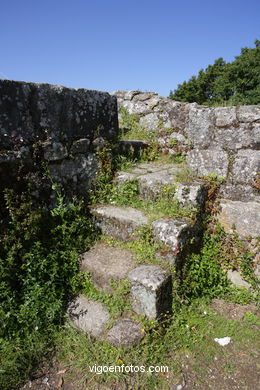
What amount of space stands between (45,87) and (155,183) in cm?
183

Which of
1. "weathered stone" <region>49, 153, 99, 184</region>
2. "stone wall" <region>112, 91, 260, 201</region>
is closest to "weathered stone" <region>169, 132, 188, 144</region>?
"stone wall" <region>112, 91, 260, 201</region>

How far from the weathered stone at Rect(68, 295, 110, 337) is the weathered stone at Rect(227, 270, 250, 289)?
5.76 feet

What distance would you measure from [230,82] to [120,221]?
69.2 feet

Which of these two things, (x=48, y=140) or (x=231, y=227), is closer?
(x=48, y=140)

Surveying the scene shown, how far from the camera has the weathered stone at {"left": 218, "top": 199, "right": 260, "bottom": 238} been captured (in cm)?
348

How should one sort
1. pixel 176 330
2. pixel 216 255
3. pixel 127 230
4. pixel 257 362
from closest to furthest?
1. pixel 257 362
2. pixel 176 330
3. pixel 127 230
4. pixel 216 255

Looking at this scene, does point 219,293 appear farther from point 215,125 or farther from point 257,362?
point 215,125

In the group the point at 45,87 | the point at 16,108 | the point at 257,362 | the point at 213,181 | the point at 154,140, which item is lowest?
the point at 257,362

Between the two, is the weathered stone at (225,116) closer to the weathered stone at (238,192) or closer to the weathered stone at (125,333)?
the weathered stone at (238,192)

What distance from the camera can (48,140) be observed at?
10.3 ft

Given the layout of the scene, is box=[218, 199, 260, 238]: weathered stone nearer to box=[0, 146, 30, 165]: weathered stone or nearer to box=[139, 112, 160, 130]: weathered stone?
box=[139, 112, 160, 130]: weathered stone

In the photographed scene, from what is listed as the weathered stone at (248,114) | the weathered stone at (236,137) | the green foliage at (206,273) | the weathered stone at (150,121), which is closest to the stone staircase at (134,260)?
the green foliage at (206,273)

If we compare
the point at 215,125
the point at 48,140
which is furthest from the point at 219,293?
the point at 48,140

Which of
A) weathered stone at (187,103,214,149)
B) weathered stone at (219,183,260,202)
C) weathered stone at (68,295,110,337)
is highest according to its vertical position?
weathered stone at (187,103,214,149)
